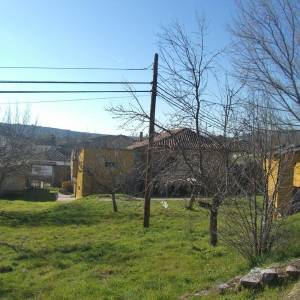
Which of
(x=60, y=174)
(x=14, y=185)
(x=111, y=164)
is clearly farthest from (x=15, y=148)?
(x=60, y=174)

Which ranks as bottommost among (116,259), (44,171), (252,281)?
(116,259)

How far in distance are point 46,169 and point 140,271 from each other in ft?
208

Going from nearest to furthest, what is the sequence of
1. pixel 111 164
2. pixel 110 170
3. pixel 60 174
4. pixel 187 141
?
1. pixel 187 141
2. pixel 110 170
3. pixel 111 164
4. pixel 60 174

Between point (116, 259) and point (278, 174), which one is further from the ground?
point (278, 174)

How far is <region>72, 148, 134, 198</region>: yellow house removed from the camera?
29375 millimetres

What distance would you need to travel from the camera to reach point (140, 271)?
10.5 metres

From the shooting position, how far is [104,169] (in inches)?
1345

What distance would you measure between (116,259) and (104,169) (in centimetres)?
2212

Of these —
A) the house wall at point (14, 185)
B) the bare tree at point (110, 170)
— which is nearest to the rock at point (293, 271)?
the bare tree at point (110, 170)

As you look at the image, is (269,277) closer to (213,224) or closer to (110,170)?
(213,224)

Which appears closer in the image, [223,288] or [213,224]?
[223,288]

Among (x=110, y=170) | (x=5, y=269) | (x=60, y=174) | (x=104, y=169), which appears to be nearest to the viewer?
(x=5, y=269)

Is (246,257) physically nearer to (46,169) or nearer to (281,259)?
(281,259)

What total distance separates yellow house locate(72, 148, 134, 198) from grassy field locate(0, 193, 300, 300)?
8155mm
